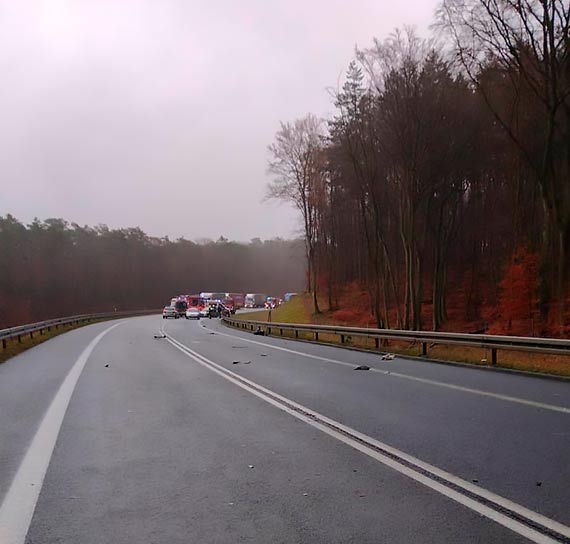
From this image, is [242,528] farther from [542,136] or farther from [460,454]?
[542,136]

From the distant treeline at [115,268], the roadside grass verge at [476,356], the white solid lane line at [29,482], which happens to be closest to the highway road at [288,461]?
the white solid lane line at [29,482]

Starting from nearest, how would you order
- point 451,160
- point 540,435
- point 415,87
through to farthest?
point 540,435
point 415,87
point 451,160

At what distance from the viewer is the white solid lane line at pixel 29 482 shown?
446cm

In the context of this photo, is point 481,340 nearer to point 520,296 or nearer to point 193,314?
point 520,296

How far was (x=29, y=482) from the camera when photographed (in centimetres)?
562

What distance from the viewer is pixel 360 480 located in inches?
217

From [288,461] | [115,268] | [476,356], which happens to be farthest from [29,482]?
[115,268]

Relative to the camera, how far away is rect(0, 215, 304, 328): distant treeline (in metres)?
85.6

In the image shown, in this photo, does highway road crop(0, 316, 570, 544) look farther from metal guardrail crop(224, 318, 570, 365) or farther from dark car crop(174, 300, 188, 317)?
dark car crop(174, 300, 188, 317)

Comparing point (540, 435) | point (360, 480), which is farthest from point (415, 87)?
point (360, 480)

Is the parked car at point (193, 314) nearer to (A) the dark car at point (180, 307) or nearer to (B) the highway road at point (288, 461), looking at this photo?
(A) the dark car at point (180, 307)

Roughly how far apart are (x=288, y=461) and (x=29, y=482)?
8.45 ft

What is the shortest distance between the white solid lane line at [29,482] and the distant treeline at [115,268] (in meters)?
53.2

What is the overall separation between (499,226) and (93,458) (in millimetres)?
36260
